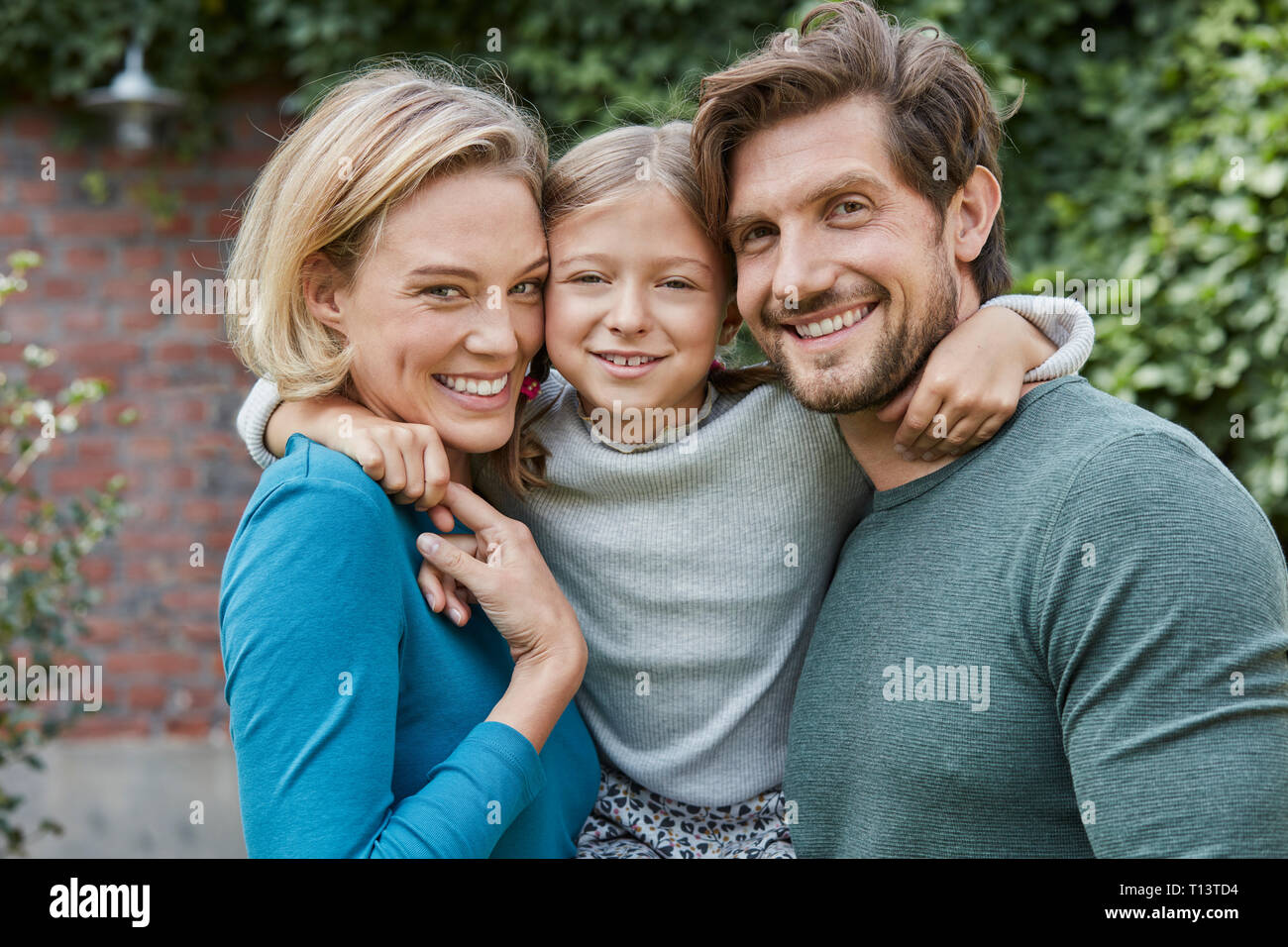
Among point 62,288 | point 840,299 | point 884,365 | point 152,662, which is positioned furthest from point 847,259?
point 62,288

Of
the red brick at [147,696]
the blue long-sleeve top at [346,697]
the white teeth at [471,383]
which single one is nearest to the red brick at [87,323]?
the red brick at [147,696]

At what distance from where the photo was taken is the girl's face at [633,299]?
Answer: 1928mm

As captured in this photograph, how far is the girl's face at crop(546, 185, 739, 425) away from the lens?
1.93 meters

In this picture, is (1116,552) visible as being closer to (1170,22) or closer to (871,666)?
(871,666)

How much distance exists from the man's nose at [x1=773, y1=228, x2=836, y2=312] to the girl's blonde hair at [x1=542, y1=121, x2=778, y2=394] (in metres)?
0.22

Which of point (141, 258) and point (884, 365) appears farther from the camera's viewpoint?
point (141, 258)

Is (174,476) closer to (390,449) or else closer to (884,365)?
(390,449)

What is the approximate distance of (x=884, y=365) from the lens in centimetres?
179

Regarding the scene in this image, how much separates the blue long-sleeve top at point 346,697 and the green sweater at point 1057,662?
0.51 metres

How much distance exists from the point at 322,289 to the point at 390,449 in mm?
345

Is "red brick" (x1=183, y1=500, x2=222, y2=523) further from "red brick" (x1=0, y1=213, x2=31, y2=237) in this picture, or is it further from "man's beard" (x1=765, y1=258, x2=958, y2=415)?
"man's beard" (x1=765, y1=258, x2=958, y2=415)

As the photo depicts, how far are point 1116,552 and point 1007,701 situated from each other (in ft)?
0.82

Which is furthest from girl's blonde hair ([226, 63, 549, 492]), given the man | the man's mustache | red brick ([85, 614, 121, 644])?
red brick ([85, 614, 121, 644])
